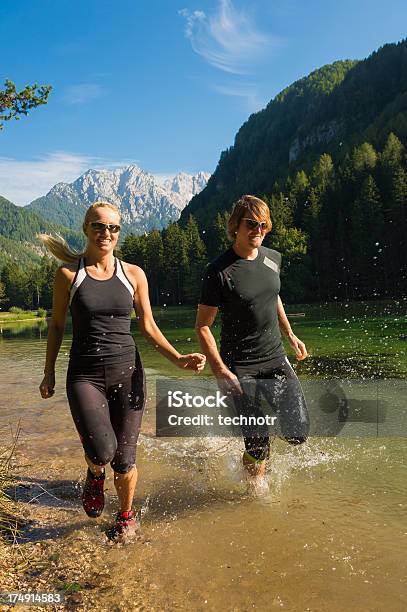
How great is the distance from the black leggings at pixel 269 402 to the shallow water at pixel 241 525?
0.69 meters

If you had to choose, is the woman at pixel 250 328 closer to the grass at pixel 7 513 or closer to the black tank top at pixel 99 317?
the black tank top at pixel 99 317

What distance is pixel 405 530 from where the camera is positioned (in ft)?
14.2

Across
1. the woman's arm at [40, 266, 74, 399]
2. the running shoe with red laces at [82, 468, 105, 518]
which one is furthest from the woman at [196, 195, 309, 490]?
the running shoe with red laces at [82, 468, 105, 518]

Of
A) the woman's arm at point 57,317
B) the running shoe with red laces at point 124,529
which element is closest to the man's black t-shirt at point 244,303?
the woman's arm at point 57,317

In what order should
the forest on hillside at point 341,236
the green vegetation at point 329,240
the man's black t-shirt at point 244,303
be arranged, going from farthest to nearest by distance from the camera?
the green vegetation at point 329,240 < the forest on hillside at point 341,236 < the man's black t-shirt at point 244,303

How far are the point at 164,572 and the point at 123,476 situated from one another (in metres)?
0.86

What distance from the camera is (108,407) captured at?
4.23 m

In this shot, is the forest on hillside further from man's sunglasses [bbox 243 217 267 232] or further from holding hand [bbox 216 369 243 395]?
holding hand [bbox 216 369 243 395]

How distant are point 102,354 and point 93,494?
1325 mm

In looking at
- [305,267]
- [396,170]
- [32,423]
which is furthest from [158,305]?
[32,423]

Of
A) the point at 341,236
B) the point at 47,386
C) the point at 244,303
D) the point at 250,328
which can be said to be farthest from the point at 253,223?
the point at 341,236

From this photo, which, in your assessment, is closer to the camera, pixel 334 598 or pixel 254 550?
pixel 334 598

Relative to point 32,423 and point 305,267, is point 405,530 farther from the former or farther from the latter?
point 305,267

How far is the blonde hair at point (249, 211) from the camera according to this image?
4676 millimetres
